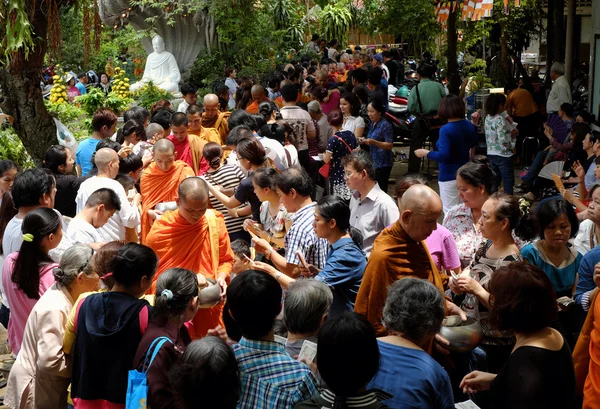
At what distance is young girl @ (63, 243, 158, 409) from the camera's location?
380 cm

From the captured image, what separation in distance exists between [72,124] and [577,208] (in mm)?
6479

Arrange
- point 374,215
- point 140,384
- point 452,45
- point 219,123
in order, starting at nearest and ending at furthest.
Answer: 1. point 140,384
2. point 374,215
3. point 219,123
4. point 452,45

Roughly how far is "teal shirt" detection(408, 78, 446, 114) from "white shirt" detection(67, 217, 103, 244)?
753 centimetres

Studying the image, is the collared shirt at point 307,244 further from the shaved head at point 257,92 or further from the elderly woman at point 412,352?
the shaved head at point 257,92

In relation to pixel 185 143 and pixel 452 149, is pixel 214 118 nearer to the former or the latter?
pixel 185 143

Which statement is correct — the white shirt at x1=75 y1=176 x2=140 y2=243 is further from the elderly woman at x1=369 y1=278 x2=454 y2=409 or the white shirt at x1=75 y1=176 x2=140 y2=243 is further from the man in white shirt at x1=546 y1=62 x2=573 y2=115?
the man in white shirt at x1=546 y1=62 x2=573 y2=115

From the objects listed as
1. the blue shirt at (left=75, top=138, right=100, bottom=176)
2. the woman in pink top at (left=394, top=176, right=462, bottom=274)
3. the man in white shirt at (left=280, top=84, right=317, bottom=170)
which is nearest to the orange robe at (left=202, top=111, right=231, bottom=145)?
the man in white shirt at (left=280, top=84, right=317, bottom=170)

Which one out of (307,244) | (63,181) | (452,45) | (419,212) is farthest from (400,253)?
(452,45)

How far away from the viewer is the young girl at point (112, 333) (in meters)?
3.80

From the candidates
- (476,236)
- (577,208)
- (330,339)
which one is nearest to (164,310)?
(330,339)

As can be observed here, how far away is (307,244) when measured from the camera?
202 inches

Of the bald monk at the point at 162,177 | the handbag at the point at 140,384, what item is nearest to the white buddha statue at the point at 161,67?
the bald monk at the point at 162,177

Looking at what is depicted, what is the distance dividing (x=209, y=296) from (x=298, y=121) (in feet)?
17.8

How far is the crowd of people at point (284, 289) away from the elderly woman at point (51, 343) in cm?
1
